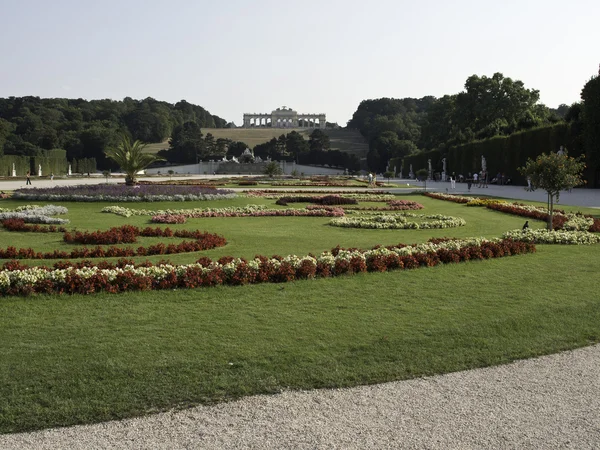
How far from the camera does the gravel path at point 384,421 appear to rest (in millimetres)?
3449

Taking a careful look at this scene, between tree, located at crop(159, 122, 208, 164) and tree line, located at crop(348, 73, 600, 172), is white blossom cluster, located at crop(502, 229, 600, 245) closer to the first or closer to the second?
tree line, located at crop(348, 73, 600, 172)

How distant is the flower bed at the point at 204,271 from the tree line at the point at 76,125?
72.4 metres

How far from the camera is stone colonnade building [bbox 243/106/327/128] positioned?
156 metres

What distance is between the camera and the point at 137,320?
18.6 feet

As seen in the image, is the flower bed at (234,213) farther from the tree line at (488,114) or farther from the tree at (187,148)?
the tree at (187,148)

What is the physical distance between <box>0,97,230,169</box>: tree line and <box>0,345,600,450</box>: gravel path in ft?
250

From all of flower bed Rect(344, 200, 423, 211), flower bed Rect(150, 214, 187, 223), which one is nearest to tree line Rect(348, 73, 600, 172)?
flower bed Rect(344, 200, 423, 211)

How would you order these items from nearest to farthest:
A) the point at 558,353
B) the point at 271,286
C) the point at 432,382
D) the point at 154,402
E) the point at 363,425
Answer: the point at 363,425
the point at 154,402
the point at 432,382
the point at 558,353
the point at 271,286

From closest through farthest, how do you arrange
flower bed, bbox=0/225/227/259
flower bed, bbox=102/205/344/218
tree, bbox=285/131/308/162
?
1. flower bed, bbox=0/225/227/259
2. flower bed, bbox=102/205/344/218
3. tree, bbox=285/131/308/162

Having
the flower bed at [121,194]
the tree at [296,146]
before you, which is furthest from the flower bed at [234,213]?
the tree at [296,146]

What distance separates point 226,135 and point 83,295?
420 ft

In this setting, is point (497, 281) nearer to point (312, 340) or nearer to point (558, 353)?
point (558, 353)

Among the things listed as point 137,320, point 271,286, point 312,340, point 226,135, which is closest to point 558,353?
point 312,340

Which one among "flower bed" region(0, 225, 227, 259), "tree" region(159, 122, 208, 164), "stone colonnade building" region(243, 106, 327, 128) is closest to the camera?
"flower bed" region(0, 225, 227, 259)
